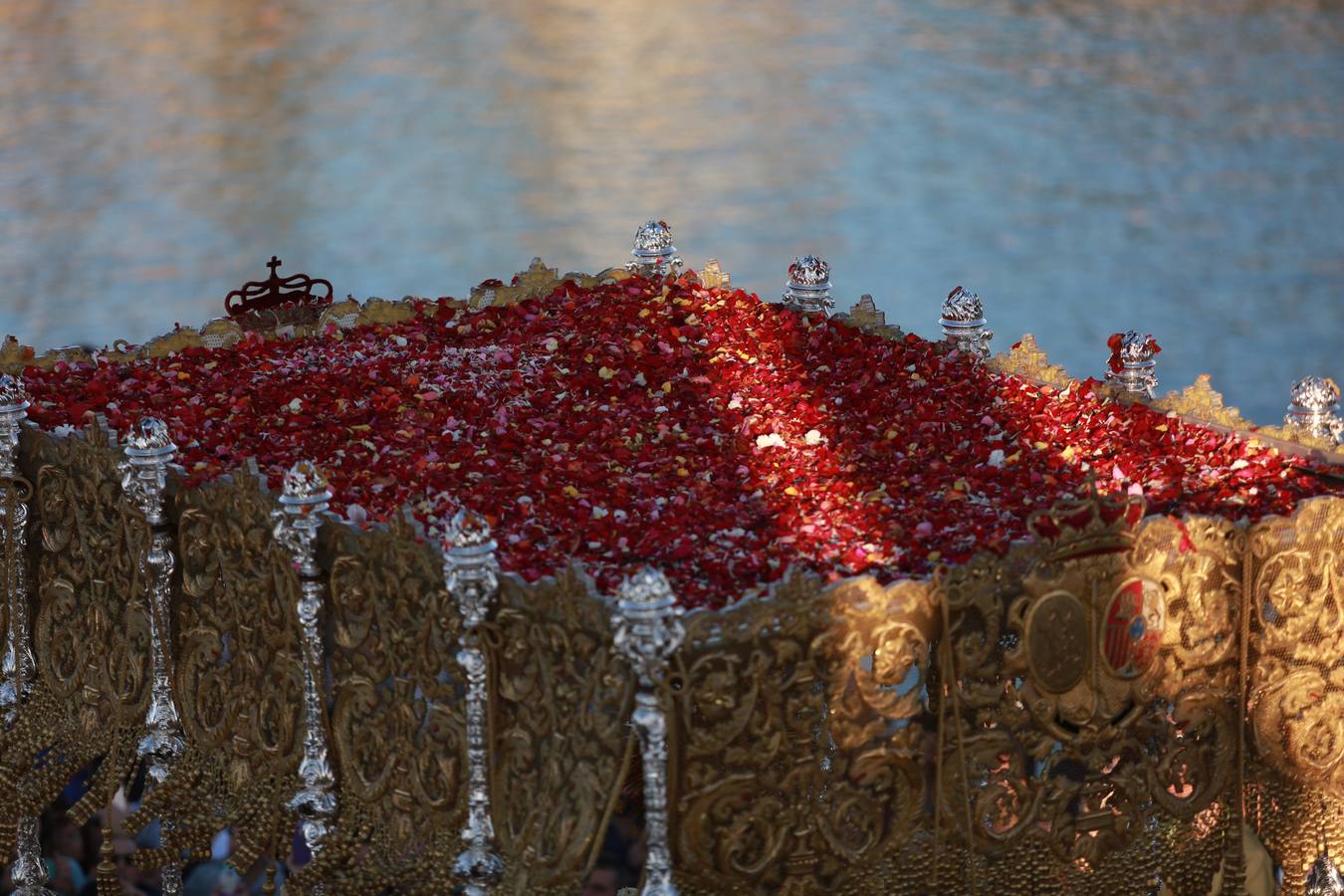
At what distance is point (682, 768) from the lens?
4.38 meters

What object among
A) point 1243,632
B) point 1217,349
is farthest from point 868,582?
point 1217,349

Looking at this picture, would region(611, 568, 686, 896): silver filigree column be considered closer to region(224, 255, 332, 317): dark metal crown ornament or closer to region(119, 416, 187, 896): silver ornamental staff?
region(119, 416, 187, 896): silver ornamental staff

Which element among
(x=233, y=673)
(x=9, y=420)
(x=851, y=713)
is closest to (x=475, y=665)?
(x=851, y=713)

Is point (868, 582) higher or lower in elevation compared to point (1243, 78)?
lower

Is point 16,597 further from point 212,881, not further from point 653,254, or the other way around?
point 653,254

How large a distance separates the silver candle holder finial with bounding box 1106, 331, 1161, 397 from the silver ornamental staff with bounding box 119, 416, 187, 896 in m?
2.76

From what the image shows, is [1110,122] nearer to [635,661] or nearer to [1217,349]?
[1217,349]

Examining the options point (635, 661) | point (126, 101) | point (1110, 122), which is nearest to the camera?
point (635, 661)

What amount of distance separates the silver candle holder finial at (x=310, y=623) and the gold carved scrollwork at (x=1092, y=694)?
1.55 metres

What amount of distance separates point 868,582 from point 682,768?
55 centimetres

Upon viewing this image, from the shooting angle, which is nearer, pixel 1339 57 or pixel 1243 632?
pixel 1243 632

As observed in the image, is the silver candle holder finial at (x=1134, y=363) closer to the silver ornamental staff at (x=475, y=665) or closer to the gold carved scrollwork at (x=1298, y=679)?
the gold carved scrollwork at (x=1298, y=679)

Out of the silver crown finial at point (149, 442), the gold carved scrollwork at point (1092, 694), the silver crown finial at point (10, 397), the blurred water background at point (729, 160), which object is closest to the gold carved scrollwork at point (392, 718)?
the silver crown finial at point (149, 442)

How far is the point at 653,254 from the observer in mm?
7438
